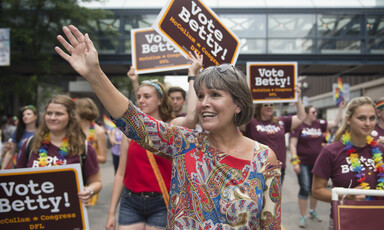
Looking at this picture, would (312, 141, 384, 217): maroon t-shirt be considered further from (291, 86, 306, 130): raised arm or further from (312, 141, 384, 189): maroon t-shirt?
(291, 86, 306, 130): raised arm

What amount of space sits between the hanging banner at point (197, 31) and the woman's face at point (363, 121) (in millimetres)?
1190

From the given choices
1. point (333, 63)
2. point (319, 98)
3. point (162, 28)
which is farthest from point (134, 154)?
point (319, 98)

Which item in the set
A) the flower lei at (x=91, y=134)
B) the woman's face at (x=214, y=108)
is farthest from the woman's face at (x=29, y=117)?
the woman's face at (x=214, y=108)

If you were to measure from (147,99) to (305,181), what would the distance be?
145 inches

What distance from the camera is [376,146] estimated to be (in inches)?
114

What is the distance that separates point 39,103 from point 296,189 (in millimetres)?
12889

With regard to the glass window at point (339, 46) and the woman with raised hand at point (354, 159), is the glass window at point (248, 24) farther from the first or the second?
the woman with raised hand at point (354, 159)

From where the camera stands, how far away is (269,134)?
495cm

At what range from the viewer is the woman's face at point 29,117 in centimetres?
537

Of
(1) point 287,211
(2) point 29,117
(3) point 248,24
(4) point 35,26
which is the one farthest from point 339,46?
(2) point 29,117

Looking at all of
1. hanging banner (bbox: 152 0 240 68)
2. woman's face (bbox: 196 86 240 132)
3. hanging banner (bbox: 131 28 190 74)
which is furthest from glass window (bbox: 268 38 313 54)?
woman's face (bbox: 196 86 240 132)

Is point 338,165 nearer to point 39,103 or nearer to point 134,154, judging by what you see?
point 134,154

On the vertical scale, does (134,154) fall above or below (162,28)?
below

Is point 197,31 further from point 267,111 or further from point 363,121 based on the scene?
point 267,111
